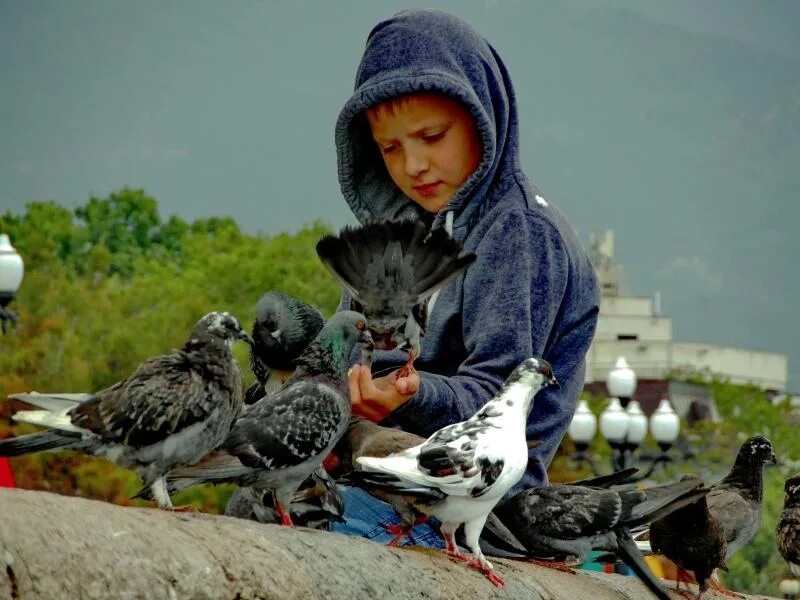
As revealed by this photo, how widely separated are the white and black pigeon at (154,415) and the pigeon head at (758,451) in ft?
14.4

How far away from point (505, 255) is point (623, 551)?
4.36 feet

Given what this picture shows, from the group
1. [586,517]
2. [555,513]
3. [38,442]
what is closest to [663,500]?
[586,517]

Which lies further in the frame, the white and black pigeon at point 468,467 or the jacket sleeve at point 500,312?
the jacket sleeve at point 500,312

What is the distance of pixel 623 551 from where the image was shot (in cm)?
767

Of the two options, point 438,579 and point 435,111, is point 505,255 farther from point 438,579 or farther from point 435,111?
point 438,579

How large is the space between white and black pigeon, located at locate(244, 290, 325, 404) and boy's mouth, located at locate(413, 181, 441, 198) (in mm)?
734

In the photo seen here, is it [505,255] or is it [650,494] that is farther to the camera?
[650,494]

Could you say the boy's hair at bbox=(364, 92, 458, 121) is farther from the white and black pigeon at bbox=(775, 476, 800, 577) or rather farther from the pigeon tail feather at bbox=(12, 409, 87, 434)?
the white and black pigeon at bbox=(775, 476, 800, 577)

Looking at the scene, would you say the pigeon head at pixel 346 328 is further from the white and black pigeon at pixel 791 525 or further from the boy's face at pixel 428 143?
the white and black pigeon at pixel 791 525

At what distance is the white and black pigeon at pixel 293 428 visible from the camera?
600 centimetres

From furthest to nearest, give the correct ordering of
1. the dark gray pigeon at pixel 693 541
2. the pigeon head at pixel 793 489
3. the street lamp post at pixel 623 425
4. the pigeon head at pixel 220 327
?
the street lamp post at pixel 623 425 < the pigeon head at pixel 793 489 < the dark gray pigeon at pixel 693 541 < the pigeon head at pixel 220 327

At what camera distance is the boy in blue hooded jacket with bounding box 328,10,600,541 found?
6.93 m

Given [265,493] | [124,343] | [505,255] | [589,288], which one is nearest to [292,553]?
[265,493]

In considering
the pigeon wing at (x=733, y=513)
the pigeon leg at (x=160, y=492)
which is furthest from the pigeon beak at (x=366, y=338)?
the pigeon wing at (x=733, y=513)
